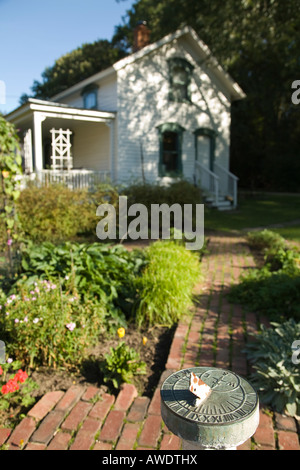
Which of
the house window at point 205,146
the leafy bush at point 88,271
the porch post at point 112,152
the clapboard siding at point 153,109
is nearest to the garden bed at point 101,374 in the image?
the leafy bush at point 88,271

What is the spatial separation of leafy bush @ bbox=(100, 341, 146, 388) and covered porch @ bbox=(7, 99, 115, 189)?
7605 millimetres

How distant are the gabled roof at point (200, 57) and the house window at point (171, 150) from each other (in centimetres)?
300

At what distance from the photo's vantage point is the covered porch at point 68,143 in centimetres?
1189

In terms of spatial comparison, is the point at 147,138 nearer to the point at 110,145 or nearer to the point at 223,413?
the point at 110,145

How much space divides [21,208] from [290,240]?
623 cm

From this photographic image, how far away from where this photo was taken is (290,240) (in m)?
8.54

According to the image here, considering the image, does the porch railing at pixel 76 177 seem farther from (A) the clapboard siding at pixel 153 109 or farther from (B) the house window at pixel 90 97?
(B) the house window at pixel 90 97

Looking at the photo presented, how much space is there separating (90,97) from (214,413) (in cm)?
1609

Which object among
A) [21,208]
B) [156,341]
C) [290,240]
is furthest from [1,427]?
[290,240]

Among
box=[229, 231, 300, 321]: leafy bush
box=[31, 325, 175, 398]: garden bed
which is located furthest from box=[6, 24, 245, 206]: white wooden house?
box=[31, 325, 175, 398]: garden bed

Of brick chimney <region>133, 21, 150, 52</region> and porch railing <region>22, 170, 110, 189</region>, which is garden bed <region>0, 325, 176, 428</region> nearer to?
porch railing <region>22, 170, 110, 189</region>

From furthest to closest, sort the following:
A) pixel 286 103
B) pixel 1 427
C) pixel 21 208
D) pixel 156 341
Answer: pixel 286 103
pixel 21 208
pixel 156 341
pixel 1 427

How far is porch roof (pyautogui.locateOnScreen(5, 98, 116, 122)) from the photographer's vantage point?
1216cm

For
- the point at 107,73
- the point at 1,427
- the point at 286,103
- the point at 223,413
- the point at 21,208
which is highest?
the point at 286,103
